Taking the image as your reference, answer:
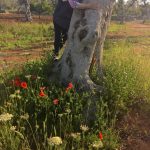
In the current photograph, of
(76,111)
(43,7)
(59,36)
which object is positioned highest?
(59,36)

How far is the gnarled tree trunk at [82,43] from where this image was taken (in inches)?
195

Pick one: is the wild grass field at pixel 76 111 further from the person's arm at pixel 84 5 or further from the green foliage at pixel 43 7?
the green foliage at pixel 43 7

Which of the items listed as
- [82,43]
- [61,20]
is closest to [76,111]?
[82,43]

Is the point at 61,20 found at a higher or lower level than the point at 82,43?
higher

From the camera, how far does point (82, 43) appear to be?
500cm

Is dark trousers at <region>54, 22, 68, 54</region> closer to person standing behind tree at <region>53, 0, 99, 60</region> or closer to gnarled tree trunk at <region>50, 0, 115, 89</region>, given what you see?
person standing behind tree at <region>53, 0, 99, 60</region>

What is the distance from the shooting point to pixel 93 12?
4.98 meters

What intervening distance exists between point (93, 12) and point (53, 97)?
4.12 ft

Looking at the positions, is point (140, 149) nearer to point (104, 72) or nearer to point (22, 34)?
point (104, 72)

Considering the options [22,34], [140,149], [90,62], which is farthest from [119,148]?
[22,34]

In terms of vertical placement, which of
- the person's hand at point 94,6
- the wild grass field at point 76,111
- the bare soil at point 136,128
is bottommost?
the bare soil at point 136,128

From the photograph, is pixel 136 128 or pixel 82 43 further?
pixel 82 43

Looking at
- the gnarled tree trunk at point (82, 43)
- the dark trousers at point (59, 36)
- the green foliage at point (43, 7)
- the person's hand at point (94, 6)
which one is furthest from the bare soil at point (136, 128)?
the green foliage at point (43, 7)

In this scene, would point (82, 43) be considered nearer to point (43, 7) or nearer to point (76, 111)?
point (76, 111)
